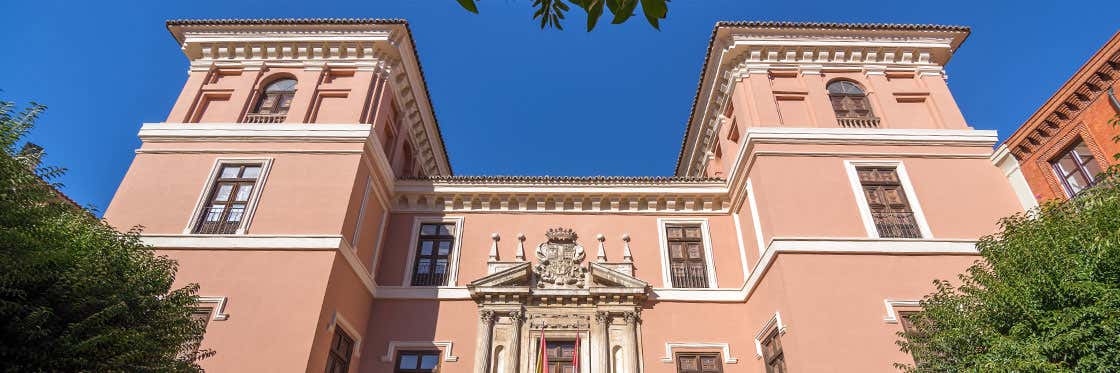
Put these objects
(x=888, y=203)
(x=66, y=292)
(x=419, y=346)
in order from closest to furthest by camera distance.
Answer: (x=66, y=292) → (x=888, y=203) → (x=419, y=346)

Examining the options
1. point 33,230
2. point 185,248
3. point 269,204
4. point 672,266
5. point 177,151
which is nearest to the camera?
point 33,230

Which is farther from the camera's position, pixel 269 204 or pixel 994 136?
pixel 994 136

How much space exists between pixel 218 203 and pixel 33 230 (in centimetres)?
665

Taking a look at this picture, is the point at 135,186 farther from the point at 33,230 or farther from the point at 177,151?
the point at 33,230

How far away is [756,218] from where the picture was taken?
1270 cm

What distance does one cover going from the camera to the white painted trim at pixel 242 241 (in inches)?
448

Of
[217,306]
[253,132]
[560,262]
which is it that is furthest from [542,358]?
[253,132]

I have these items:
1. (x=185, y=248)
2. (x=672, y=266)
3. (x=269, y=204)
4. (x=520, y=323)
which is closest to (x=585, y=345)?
(x=520, y=323)

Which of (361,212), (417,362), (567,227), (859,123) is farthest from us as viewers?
(567,227)

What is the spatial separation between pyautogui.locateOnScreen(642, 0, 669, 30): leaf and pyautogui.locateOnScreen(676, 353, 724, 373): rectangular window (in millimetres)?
11498

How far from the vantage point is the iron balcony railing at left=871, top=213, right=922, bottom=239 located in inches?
464

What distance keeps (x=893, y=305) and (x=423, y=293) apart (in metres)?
10.3

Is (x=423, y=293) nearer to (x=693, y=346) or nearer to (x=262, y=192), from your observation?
(x=262, y=192)

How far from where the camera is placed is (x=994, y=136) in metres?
13.4
